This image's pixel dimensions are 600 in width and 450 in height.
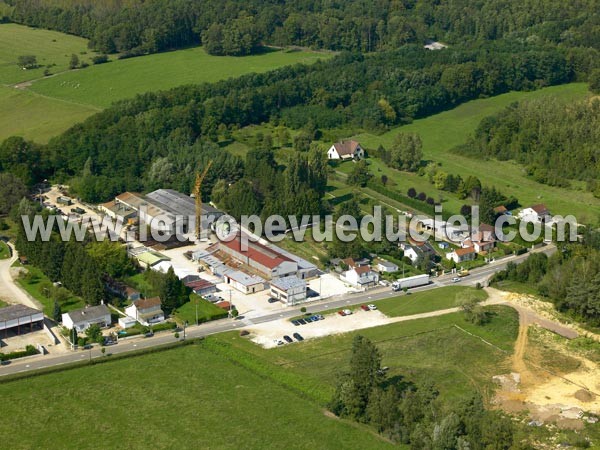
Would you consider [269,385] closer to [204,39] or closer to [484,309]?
[484,309]

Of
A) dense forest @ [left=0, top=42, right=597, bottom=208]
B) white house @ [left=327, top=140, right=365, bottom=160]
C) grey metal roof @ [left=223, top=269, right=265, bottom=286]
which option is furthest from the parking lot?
white house @ [left=327, top=140, right=365, bottom=160]

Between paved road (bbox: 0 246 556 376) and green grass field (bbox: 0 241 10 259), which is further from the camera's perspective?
green grass field (bbox: 0 241 10 259)

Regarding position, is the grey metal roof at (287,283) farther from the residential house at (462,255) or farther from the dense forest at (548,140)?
the dense forest at (548,140)

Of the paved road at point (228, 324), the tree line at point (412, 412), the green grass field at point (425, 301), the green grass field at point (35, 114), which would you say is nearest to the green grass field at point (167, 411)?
the tree line at point (412, 412)

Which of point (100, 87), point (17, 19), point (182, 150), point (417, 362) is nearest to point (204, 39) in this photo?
point (100, 87)

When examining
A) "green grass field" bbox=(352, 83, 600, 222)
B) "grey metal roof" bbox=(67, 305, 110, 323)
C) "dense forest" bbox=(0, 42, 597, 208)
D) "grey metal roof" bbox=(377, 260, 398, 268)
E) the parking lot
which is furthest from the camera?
"dense forest" bbox=(0, 42, 597, 208)

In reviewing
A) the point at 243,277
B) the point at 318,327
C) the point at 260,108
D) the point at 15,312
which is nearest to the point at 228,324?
the point at 318,327

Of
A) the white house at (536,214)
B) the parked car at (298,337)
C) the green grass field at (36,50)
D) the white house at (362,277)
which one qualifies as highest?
the green grass field at (36,50)

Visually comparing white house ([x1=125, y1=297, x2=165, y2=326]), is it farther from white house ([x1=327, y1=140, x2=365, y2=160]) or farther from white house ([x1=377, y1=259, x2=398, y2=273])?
white house ([x1=327, y1=140, x2=365, y2=160])
